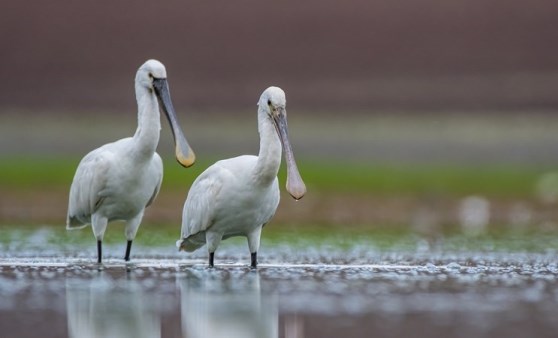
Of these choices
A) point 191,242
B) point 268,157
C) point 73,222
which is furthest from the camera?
point 73,222

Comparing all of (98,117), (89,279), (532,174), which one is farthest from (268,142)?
(98,117)

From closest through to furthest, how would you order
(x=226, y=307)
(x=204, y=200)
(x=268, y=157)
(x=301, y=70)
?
(x=226, y=307), (x=268, y=157), (x=204, y=200), (x=301, y=70)

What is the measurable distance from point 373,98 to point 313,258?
97.5ft

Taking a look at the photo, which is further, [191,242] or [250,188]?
[191,242]

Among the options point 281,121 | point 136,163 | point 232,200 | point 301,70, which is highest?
point 301,70

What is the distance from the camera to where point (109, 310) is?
407 inches

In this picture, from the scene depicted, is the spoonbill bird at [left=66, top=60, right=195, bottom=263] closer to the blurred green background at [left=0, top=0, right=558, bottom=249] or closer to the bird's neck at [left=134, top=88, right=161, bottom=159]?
the bird's neck at [left=134, top=88, right=161, bottom=159]

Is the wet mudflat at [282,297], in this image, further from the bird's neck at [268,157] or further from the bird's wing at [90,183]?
the bird's neck at [268,157]

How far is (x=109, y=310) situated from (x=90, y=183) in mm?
3585

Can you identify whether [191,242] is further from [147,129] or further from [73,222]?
[73,222]

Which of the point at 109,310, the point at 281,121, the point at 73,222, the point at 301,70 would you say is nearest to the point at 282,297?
the point at 109,310

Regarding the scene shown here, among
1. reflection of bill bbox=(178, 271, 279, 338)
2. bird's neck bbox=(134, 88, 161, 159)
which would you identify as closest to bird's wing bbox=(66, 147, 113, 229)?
bird's neck bbox=(134, 88, 161, 159)

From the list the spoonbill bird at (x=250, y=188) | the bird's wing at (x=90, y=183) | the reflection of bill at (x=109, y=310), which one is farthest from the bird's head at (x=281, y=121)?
the reflection of bill at (x=109, y=310)

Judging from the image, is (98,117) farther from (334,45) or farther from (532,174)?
(532,174)
